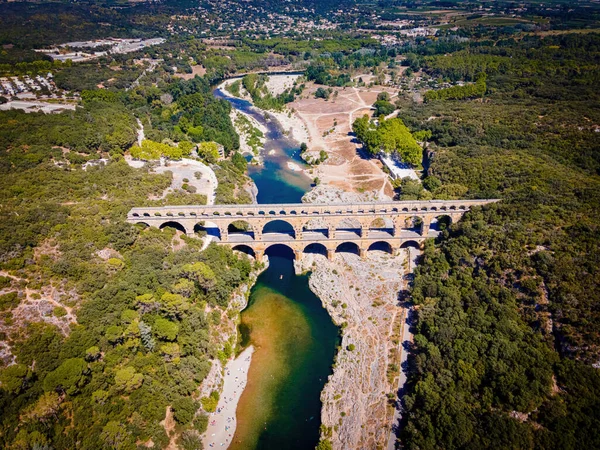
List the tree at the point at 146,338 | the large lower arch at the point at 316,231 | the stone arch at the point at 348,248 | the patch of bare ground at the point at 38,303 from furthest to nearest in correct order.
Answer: the stone arch at the point at 348,248 → the large lower arch at the point at 316,231 → the tree at the point at 146,338 → the patch of bare ground at the point at 38,303

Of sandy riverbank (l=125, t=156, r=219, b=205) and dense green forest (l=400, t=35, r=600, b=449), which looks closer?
dense green forest (l=400, t=35, r=600, b=449)

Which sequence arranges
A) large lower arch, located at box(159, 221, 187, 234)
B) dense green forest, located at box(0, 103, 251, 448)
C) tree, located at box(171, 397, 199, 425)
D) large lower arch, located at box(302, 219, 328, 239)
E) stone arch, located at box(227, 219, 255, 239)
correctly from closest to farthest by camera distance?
dense green forest, located at box(0, 103, 251, 448) < tree, located at box(171, 397, 199, 425) < large lower arch, located at box(159, 221, 187, 234) < large lower arch, located at box(302, 219, 328, 239) < stone arch, located at box(227, 219, 255, 239)

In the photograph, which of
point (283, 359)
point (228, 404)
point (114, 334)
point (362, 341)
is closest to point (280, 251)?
point (283, 359)

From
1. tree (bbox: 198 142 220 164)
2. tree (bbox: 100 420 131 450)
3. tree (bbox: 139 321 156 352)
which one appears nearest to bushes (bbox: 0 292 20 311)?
tree (bbox: 139 321 156 352)

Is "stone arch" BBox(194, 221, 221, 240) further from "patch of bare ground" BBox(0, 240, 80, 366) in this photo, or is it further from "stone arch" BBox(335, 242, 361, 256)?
"patch of bare ground" BBox(0, 240, 80, 366)

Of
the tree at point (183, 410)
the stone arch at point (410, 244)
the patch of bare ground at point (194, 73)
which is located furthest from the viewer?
the patch of bare ground at point (194, 73)

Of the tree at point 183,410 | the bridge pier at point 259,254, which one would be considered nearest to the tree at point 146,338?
the tree at point 183,410

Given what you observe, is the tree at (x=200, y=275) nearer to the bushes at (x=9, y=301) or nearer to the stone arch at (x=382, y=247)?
the bushes at (x=9, y=301)
